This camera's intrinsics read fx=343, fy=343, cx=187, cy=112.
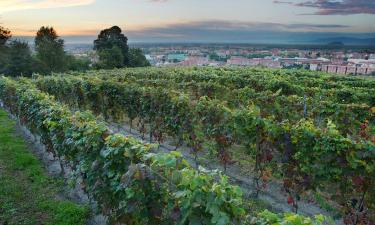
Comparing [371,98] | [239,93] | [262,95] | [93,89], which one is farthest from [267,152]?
[93,89]

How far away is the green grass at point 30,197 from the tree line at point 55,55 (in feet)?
123

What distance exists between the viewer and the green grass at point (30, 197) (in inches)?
241

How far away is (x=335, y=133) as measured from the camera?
222 inches

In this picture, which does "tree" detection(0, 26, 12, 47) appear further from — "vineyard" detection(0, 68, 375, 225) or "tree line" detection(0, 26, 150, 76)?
"vineyard" detection(0, 68, 375, 225)

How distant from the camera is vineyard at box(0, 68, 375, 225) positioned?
344 centimetres

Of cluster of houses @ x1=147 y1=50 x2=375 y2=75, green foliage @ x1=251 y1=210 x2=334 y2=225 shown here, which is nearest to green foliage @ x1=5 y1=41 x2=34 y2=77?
cluster of houses @ x1=147 y1=50 x2=375 y2=75

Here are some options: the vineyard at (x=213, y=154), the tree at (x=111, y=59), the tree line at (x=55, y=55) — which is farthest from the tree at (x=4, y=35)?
the vineyard at (x=213, y=154)

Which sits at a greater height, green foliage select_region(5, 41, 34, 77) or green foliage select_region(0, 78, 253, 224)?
green foliage select_region(0, 78, 253, 224)

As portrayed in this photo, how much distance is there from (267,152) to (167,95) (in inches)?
160

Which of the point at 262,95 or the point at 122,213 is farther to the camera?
the point at 262,95

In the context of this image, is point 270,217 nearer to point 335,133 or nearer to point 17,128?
point 335,133

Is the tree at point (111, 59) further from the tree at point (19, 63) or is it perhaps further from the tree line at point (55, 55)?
the tree at point (19, 63)

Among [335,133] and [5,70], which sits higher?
[335,133]

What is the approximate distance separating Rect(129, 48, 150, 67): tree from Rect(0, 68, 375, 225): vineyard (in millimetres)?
43583
